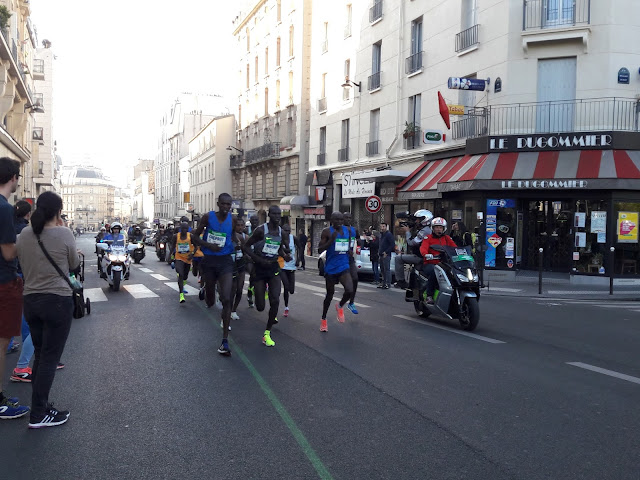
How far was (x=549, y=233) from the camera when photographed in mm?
20016

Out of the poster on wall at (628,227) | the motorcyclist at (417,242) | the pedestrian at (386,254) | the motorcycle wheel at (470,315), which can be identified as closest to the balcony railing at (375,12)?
the pedestrian at (386,254)

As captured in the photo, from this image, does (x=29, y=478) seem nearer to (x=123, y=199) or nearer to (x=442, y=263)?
(x=442, y=263)

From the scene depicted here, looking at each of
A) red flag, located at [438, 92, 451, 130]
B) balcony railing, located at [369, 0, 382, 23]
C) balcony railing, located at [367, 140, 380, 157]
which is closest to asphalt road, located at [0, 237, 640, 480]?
red flag, located at [438, 92, 451, 130]

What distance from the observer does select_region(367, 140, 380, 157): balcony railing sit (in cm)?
2838

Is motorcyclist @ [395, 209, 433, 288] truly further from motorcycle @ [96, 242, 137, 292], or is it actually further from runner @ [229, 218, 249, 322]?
motorcycle @ [96, 242, 137, 292]

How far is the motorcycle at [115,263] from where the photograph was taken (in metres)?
14.6

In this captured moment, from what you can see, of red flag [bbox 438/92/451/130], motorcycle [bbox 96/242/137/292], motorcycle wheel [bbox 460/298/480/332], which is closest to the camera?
motorcycle wheel [bbox 460/298/480/332]

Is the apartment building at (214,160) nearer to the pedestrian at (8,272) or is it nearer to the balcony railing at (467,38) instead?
the balcony railing at (467,38)

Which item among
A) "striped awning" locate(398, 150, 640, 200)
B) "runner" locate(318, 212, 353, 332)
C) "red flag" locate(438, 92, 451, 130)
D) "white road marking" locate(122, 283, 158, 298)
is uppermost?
"red flag" locate(438, 92, 451, 130)

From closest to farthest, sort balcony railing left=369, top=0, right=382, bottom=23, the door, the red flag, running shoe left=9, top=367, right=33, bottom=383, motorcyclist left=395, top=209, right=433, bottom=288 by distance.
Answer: running shoe left=9, top=367, right=33, bottom=383
motorcyclist left=395, top=209, right=433, bottom=288
the door
the red flag
balcony railing left=369, top=0, right=382, bottom=23

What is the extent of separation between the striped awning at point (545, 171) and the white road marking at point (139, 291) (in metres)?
10.5

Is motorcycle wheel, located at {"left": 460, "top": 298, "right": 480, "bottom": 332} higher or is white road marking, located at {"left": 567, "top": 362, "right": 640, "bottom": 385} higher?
motorcycle wheel, located at {"left": 460, "top": 298, "right": 480, "bottom": 332}

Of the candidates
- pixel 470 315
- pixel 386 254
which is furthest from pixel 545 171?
pixel 470 315

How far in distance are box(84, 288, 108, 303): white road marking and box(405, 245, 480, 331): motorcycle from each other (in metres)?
6.88
